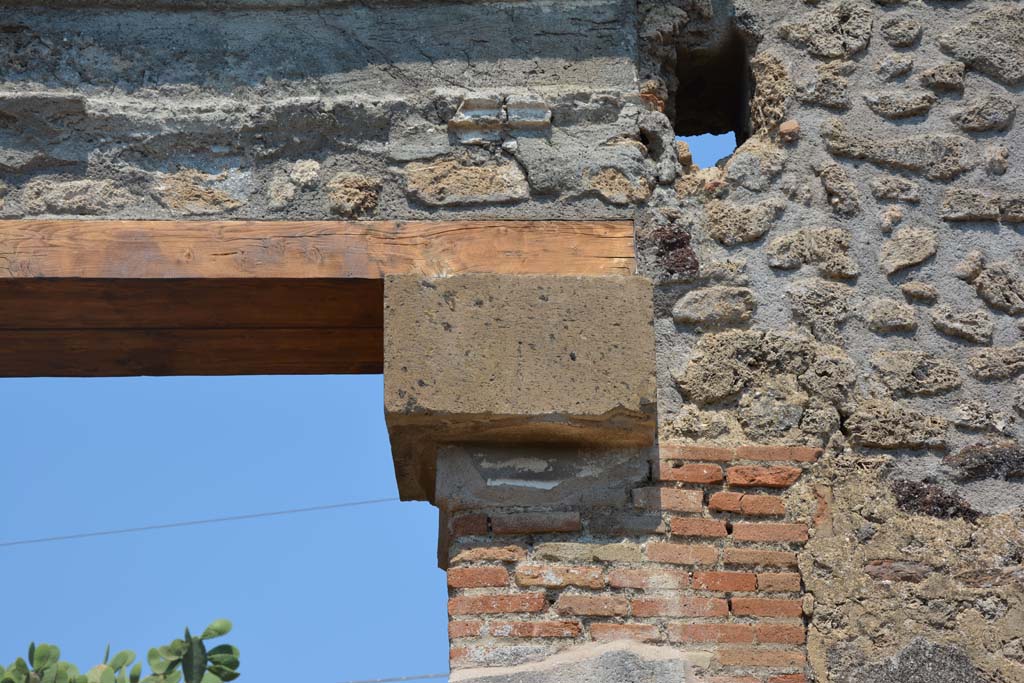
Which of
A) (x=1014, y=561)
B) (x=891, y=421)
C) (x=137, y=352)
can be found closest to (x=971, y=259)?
(x=891, y=421)

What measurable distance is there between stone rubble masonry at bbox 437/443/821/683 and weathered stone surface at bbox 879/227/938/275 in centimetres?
56

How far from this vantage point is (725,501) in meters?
3.41

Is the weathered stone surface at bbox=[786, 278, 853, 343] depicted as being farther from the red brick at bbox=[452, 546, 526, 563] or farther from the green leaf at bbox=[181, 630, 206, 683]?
the green leaf at bbox=[181, 630, 206, 683]

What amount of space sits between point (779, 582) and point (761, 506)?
7.4 inches

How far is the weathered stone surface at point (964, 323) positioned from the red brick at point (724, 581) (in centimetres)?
82

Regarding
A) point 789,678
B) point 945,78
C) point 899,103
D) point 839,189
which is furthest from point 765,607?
point 945,78

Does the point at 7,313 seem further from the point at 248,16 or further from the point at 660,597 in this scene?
the point at 660,597

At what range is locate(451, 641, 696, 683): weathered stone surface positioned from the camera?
10.4 ft

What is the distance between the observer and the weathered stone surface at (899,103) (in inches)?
150

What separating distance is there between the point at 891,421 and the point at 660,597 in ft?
2.38

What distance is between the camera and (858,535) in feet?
11.0

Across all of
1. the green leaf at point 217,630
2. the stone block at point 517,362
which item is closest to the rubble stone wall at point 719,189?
the stone block at point 517,362

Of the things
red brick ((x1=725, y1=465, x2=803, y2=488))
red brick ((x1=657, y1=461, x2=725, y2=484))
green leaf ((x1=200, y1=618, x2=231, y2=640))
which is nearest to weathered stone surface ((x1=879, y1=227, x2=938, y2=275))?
red brick ((x1=725, y1=465, x2=803, y2=488))

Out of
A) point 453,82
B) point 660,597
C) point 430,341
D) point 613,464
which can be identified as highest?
point 453,82
